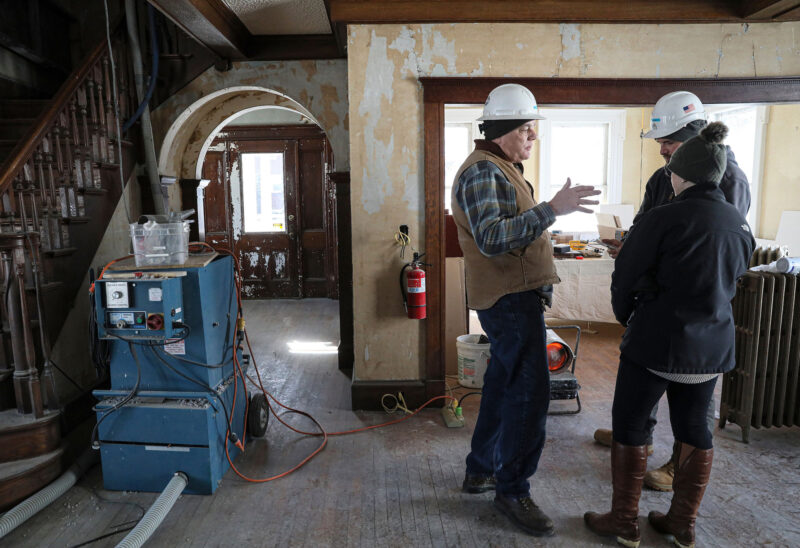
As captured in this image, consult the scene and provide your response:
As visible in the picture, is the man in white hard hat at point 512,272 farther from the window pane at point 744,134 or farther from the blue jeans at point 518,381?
the window pane at point 744,134

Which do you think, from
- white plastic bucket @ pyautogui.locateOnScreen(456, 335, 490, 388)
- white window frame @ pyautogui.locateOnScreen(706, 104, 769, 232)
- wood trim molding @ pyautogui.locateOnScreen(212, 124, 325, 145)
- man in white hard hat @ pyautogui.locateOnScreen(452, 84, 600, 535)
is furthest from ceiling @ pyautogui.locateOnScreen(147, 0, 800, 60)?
wood trim molding @ pyautogui.locateOnScreen(212, 124, 325, 145)

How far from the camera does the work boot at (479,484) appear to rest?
99.0 inches

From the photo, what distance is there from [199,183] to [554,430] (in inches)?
148

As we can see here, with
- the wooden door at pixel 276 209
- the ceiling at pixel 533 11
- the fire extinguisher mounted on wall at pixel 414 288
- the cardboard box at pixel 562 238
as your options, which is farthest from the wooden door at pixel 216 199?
the fire extinguisher mounted on wall at pixel 414 288

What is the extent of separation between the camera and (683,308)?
1843 millimetres

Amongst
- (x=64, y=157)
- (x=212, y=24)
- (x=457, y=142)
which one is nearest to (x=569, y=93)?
(x=212, y=24)

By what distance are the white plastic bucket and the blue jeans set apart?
4.49 feet

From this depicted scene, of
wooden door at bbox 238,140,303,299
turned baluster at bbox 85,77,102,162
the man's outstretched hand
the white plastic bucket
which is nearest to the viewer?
the man's outstretched hand

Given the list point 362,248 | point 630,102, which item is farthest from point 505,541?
point 630,102

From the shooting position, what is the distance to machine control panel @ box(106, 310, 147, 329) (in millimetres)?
2426

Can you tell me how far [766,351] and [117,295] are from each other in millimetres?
3321

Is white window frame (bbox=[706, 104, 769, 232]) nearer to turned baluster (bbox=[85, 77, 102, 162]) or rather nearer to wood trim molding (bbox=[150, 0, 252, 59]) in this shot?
wood trim molding (bbox=[150, 0, 252, 59])

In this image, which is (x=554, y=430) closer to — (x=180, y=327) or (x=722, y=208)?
(x=722, y=208)

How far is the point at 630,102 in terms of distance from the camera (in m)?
3.46
